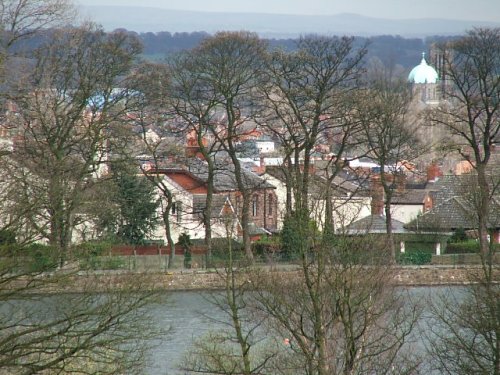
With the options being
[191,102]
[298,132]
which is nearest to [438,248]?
[298,132]

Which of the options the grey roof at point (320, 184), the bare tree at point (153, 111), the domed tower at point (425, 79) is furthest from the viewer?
the domed tower at point (425, 79)

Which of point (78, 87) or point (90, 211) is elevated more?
point (78, 87)

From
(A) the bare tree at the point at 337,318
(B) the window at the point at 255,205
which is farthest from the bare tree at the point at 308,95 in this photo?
(A) the bare tree at the point at 337,318

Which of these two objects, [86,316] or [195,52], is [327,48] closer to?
[195,52]

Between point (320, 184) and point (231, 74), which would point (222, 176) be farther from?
point (320, 184)

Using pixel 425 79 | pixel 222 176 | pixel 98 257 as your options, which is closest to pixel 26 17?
pixel 98 257

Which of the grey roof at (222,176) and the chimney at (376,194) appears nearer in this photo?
the grey roof at (222,176)

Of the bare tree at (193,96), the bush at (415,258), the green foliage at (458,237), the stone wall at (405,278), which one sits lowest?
the stone wall at (405,278)

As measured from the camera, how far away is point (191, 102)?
29.9 m

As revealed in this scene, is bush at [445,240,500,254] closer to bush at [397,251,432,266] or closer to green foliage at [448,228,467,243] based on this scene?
green foliage at [448,228,467,243]

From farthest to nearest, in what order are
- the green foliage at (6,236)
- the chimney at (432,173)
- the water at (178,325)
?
the chimney at (432,173) < the water at (178,325) < the green foliage at (6,236)

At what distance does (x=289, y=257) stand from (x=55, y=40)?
657cm

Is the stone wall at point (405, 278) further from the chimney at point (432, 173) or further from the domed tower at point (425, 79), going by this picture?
the domed tower at point (425, 79)

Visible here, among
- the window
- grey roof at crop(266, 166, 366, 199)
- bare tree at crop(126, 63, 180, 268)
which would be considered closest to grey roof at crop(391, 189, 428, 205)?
grey roof at crop(266, 166, 366, 199)
